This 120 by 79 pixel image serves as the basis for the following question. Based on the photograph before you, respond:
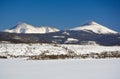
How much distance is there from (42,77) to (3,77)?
164 centimetres

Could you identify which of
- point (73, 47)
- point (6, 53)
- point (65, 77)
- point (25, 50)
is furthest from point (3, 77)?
point (73, 47)

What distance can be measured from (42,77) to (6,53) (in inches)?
882

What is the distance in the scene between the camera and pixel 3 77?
1283 cm

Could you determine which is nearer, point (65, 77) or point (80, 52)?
point (65, 77)

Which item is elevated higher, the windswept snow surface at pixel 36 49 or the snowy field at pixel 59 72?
the windswept snow surface at pixel 36 49

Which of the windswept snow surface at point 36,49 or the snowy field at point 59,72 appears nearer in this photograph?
the snowy field at point 59,72

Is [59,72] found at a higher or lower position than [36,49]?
lower

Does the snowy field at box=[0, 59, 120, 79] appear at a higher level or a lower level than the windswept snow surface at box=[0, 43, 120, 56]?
lower

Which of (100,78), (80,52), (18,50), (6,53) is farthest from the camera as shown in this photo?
(80,52)

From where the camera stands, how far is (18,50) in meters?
37.0

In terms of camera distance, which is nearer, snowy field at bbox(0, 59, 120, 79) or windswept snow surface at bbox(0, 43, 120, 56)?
snowy field at bbox(0, 59, 120, 79)

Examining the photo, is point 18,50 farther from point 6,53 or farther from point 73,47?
point 73,47

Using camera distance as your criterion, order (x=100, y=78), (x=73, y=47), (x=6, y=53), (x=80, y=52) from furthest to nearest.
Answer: (x=73, y=47) → (x=80, y=52) → (x=6, y=53) → (x=100, y=78)

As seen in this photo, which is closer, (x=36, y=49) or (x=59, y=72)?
(x=59, y=72)
